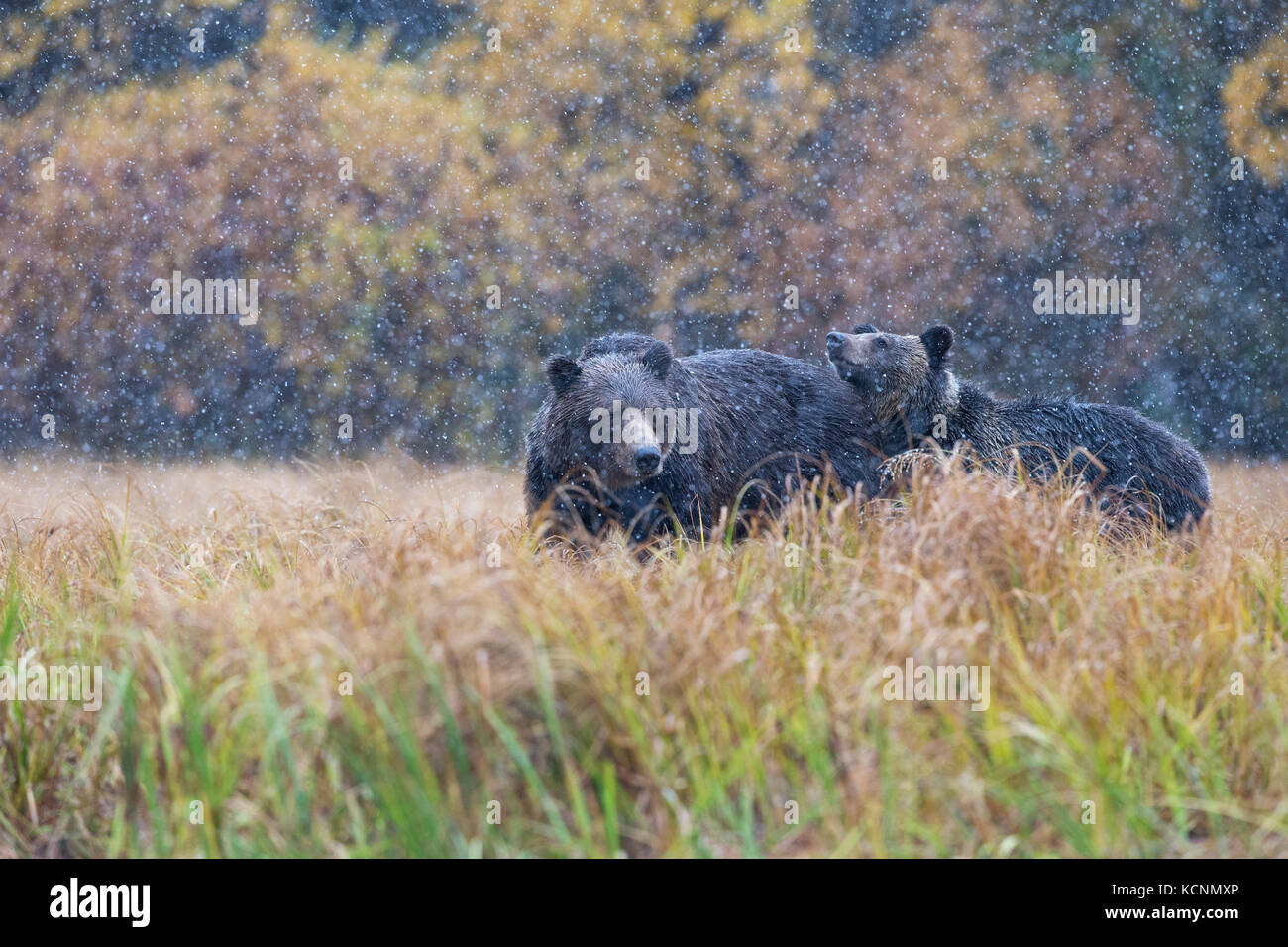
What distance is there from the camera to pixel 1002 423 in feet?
27.2

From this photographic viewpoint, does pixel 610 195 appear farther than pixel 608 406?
Yes

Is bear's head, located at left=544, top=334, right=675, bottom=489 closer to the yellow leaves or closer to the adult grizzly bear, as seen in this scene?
the adult grizzly bear

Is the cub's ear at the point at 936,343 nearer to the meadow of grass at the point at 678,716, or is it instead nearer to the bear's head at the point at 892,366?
the bear's head at the point at 892,366

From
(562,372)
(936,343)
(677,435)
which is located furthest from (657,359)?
(936,343)

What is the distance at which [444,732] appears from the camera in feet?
12.9

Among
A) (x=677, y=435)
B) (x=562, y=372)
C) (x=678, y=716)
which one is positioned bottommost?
(x=678, y=716)

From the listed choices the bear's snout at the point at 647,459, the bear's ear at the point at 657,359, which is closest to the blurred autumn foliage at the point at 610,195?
the bear's ear at the point at 657,359

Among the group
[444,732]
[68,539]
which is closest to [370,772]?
[444,732]

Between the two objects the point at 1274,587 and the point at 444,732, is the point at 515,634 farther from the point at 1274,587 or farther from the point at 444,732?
the point at 1274,587

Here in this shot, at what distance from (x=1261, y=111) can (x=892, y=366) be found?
307 inches

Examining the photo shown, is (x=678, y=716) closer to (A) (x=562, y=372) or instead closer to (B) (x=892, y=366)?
(A) (x=562, y=372)

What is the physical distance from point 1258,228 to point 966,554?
1213 centimetres

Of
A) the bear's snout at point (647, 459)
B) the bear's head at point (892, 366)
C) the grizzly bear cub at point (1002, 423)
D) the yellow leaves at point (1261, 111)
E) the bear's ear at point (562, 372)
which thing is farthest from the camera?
the yellow leaves at point (1261, 111)

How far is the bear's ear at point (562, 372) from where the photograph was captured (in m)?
7.21
